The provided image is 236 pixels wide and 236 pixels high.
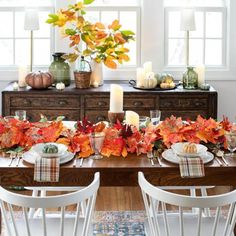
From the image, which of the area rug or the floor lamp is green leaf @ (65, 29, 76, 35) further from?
the area rug

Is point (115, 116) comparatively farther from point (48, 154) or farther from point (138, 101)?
point (138, 101)

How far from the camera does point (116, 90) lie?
11.3 ft

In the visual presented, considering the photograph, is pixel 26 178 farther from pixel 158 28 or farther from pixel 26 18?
pixel 158 28

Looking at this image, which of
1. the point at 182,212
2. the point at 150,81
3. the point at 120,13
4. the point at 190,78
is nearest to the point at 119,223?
the point at 150,81

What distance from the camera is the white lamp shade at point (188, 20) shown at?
5.42 metres

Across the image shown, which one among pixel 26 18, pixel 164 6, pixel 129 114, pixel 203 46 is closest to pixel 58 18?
pixel 26 18

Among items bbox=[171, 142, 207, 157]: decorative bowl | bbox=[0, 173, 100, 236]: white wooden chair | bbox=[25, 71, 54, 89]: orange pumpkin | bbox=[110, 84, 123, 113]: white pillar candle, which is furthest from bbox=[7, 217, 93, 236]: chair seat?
bbox=[25, 71, 54, 89]: orange pumpkin

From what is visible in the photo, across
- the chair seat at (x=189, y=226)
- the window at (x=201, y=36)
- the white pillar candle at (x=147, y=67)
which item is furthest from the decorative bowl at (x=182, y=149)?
the window at (x=201, y=36)

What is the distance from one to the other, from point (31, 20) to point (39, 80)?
635 millimetres

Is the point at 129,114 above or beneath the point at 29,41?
beneath

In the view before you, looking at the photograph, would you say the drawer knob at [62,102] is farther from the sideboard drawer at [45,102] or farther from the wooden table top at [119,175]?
the wooden table top at [119,175]

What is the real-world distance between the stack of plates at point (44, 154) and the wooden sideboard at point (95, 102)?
198 centimetres

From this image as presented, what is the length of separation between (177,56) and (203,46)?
0.29 m

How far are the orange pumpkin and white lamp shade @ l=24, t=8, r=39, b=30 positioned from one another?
503 mm
